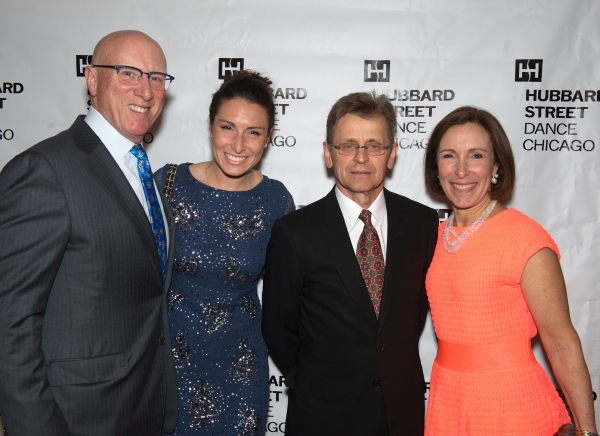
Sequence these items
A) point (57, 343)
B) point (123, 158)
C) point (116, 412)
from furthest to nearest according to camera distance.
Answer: point (123, 158) → point (116, 412) → point (57, 343)

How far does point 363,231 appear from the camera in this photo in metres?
1.96

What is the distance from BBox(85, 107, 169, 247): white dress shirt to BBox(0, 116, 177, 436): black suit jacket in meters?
0.07

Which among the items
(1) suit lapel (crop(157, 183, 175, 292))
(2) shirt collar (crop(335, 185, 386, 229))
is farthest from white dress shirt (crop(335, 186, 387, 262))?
(1) suit lapel (crop(157, 183, 175, 292))

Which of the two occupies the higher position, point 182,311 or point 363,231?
point 363,231

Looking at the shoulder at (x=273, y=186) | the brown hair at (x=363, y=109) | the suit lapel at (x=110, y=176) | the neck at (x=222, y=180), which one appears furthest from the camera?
the shoulder at (x=273, y=186)

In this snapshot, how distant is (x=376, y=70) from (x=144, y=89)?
1.60m

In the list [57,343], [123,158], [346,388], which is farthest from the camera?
[346,388]

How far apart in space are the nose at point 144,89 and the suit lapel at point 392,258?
1.08m

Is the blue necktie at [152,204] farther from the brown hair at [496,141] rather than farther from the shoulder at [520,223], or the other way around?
the shoulder at [520,223]

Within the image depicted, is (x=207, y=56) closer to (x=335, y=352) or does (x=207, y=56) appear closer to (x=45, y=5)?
(x=45, y=5)

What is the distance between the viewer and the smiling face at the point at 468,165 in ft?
6.22

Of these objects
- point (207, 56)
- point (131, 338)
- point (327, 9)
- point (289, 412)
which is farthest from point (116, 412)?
point (327, 9)

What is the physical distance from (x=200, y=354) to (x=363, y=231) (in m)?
0.88

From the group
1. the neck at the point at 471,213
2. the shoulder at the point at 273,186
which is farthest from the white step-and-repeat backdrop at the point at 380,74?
the neck at the point at 471,213
